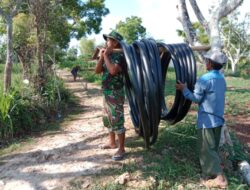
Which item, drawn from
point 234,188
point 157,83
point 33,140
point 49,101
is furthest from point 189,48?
point 49,101

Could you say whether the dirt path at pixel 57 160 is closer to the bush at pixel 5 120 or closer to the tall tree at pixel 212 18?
the bush at pixel 5 120

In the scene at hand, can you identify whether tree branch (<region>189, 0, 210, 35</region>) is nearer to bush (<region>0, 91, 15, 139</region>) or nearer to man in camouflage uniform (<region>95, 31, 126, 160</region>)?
man in camouflage uniform (<region>95, 31, 126, 160</region>)

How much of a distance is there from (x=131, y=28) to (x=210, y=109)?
4796cm

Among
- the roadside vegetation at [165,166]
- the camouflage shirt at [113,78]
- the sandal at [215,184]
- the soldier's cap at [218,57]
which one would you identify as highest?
the soldier's cap at [218,57]

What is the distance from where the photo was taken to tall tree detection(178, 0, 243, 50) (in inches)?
209

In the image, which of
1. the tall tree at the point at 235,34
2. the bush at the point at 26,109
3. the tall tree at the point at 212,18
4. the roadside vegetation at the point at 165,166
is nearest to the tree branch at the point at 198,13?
the tall tree at the point at 212,18

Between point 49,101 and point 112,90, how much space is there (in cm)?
351

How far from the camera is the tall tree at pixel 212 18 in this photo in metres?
5.30

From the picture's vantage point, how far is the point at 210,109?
13.0 feet

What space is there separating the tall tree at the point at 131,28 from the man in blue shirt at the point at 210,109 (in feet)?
152

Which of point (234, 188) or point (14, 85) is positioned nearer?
point (234, 188)

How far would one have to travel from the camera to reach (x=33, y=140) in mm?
5809

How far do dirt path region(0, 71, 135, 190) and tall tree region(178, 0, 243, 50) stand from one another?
1.99m

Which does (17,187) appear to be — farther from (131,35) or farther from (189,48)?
(131,35)
